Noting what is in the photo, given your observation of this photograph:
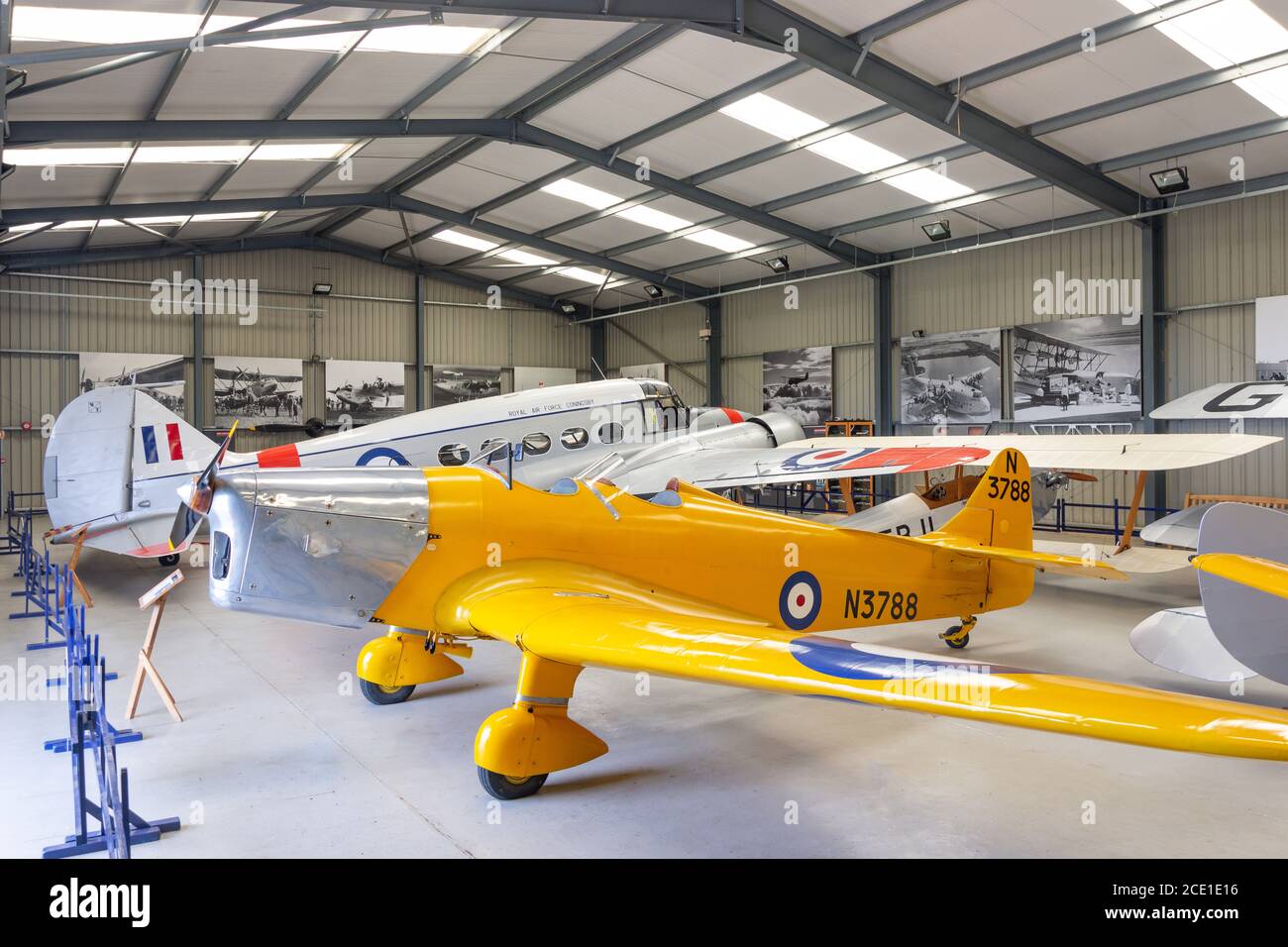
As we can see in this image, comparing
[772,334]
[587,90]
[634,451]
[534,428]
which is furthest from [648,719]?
[772,334]

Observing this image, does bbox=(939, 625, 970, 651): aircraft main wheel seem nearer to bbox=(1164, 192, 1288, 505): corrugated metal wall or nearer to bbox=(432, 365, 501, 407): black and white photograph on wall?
bbox=(1164, 192, 1288, 505): corrugated metal wall

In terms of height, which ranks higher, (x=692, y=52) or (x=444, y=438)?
(x=692, y=52)

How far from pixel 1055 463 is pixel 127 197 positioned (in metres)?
16.4

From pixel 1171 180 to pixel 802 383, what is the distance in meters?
10.3

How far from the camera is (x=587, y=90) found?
13.3 metres

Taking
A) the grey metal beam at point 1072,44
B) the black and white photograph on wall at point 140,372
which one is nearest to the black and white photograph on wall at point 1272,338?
the grey metal beam at point 1072,44

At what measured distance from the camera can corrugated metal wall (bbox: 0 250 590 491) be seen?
2086 centimetres

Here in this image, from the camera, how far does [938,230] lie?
16953mm

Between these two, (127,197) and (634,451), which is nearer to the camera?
(634,451)

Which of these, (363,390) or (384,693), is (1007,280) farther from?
(363,390)

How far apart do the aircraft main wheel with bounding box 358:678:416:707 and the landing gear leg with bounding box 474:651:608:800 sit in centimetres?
173

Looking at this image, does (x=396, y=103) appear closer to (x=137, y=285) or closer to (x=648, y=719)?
(x=648, y=719)

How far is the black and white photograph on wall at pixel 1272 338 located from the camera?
548 inches

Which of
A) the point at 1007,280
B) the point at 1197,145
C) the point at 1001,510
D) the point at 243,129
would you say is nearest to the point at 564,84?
the point at 243,129
